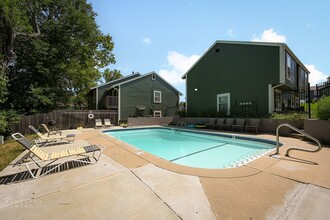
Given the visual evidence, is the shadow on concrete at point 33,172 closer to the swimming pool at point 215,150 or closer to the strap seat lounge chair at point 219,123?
the swimming pool at point 215,150

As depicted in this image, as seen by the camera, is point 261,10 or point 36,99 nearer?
point 261,10

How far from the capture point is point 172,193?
2.62 metres

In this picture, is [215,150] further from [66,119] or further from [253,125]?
[66,119]

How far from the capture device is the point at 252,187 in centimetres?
281

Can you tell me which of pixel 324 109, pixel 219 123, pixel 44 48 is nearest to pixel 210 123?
pixel 219 123

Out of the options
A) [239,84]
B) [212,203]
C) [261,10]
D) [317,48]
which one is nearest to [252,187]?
[212,203]

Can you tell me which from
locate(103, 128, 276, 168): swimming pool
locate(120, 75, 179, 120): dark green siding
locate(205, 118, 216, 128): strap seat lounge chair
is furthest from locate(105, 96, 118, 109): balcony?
locate(205, 118, 216, 128): strap seat lounge chair

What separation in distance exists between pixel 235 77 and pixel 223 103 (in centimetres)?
245

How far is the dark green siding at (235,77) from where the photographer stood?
11.4 metres

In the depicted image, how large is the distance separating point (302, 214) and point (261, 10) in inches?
414

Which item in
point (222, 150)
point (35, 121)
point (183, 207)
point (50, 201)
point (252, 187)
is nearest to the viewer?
point (183, 207)

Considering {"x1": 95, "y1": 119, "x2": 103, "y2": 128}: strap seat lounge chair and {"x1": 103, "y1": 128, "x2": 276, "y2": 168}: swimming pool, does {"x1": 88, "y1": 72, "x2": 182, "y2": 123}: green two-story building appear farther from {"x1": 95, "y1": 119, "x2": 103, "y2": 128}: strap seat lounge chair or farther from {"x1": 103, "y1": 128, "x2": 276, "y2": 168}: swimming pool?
{"x1": 103, "y1": 128, "x2": 276, "y2": 168}: swimming pool

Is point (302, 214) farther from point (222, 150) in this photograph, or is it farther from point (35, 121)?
point (35, 121)

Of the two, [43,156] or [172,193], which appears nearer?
[172,193]
